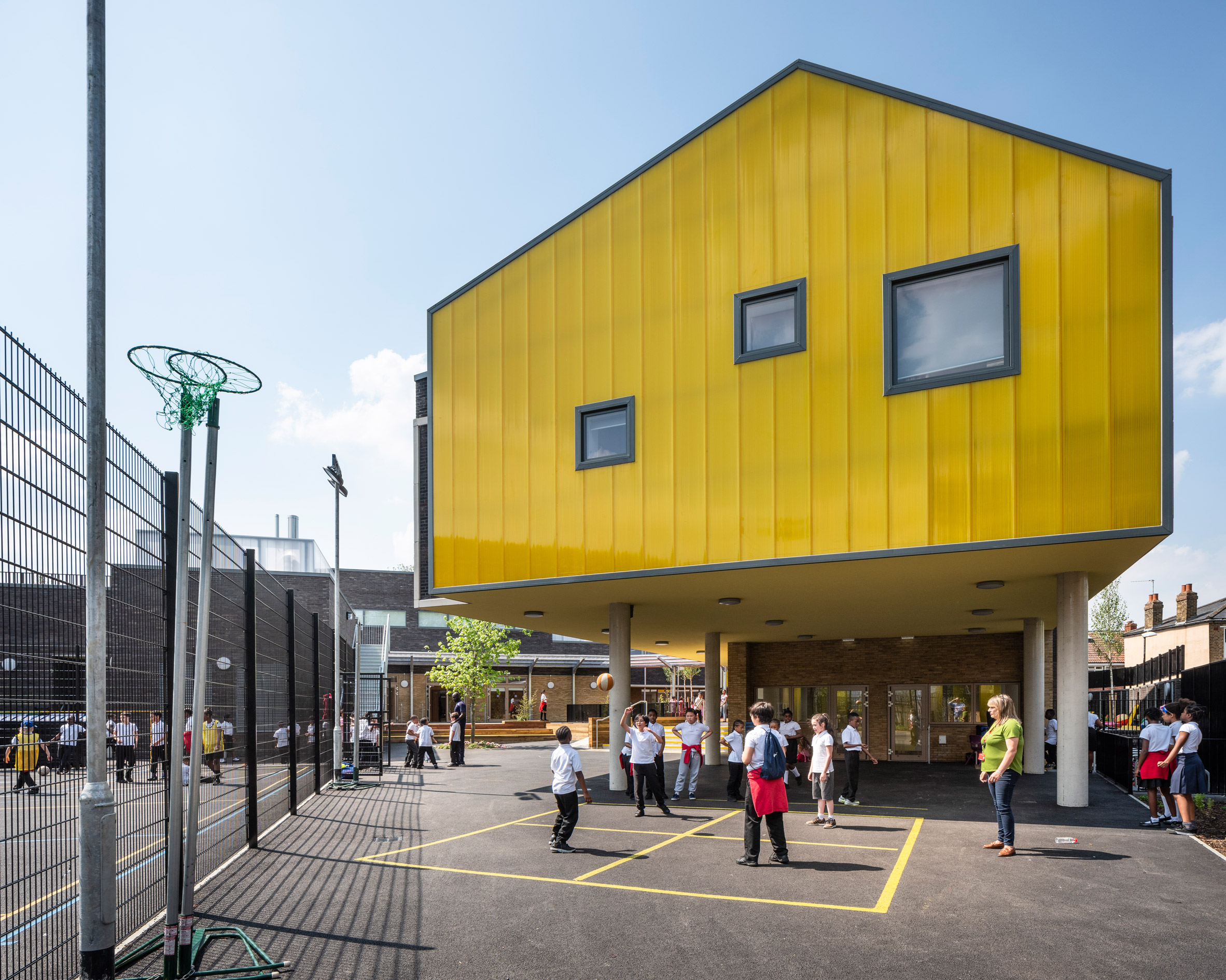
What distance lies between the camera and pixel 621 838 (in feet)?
42.4

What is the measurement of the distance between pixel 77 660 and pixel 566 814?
7164 mm

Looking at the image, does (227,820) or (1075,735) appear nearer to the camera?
(227,820)

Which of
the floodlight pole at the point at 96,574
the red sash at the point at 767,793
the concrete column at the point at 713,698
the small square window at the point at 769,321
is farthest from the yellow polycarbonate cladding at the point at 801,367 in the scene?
the concrete column at the point at 713,698

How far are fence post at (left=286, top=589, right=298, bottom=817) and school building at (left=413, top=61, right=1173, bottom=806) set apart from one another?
12.6 feet

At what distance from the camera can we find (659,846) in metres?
12.4

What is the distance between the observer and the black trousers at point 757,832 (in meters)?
10.8

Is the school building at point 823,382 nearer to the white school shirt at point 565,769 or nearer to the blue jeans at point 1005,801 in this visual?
the blue jeans at point 1005,801

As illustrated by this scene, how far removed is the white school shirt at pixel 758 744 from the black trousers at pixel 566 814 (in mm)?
Answer: 2364

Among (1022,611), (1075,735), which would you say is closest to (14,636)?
(1075,735)

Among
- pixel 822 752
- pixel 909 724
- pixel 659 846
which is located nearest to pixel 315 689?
pixel 659 846

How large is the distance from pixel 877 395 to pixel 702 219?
14.7 feet

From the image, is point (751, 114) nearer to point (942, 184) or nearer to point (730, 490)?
point (942, 184)

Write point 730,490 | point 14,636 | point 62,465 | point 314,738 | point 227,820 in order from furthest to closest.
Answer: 1. point 314,738
2. point 730,490
3. point 227,820
4. point 62,465
5. point 14,636

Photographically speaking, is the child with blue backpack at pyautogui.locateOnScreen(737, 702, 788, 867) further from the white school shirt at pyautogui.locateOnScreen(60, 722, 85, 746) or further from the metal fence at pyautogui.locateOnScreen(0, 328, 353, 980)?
the white school shirt at pyautogui.locateOnScreen(60, 722, 85, 746)
